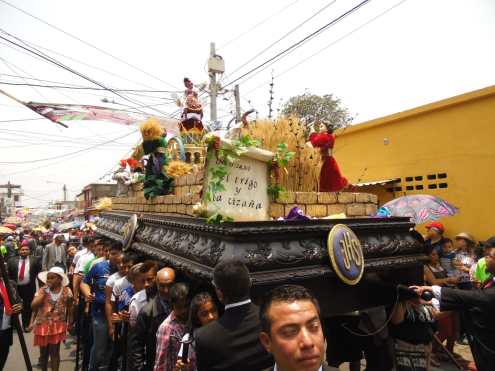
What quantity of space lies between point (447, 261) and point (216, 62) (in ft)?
31.3

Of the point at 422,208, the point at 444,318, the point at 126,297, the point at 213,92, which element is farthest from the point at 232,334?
the point at 213,92

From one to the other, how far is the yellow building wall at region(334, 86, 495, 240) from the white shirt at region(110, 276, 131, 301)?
241 inches

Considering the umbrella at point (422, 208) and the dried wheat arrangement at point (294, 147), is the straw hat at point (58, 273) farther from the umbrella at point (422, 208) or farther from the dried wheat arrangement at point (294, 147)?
the umbrella at point (422, 208)

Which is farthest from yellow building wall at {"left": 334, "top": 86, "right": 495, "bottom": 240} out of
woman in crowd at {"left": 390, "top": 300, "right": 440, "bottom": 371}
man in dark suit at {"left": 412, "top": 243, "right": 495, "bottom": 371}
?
woman in crowd at {"left": 390, "top": 300, "right": 440, "bottom": 371}

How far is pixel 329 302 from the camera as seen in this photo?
2.59 metres

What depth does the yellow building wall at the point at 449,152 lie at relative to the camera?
708 cm

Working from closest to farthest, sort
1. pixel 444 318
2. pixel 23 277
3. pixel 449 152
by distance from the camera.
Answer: pixel 444 318 < pixel 23 277 < pixel 449 152

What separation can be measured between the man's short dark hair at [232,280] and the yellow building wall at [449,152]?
6831 mm

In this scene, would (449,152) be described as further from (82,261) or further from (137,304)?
(82,261)

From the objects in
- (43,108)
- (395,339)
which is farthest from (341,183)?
(43,108)

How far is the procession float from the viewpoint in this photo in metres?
2.27

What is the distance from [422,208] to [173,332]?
5.33 meters

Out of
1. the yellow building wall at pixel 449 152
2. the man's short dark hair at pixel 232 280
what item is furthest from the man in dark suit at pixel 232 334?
the yellow building wall at pixel 449 152

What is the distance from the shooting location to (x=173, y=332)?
2422 millimetres
